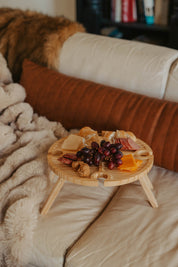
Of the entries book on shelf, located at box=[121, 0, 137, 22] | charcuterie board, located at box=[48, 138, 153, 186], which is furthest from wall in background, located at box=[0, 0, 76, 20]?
charcuterie board, located at box=[48, 138, 153, 186]

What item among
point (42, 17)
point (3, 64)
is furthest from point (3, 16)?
point (3, 64)

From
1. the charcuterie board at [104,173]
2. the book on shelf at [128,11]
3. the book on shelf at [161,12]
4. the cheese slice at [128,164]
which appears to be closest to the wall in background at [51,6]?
the book on shelf at [128,11]

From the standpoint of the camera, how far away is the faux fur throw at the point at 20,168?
106cm

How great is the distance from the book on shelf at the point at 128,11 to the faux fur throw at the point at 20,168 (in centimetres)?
117

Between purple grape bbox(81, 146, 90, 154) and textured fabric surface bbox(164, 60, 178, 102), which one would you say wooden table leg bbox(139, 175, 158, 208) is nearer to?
purple grape bbox(81, 146, 90, 154)

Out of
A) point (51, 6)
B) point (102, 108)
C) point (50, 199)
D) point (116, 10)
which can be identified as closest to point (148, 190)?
point (50, 199)

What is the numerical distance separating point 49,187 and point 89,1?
5.95 ft

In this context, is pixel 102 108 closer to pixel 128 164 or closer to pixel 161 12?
pixel 128 164

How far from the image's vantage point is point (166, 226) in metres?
1.05

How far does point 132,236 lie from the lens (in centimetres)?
101

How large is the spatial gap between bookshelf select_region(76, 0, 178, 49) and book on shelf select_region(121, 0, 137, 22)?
0.13 feet

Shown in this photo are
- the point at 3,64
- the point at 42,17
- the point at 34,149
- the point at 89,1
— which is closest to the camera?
the point at 34,149

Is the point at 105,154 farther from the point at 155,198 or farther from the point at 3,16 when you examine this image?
the point at 3,16

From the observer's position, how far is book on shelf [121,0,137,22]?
2.35 m
